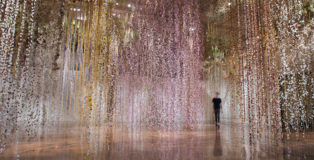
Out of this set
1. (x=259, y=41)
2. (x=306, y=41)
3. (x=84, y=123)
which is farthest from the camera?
(x=84, y=123)

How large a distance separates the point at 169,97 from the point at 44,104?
3609 mm

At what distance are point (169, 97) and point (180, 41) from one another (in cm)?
191

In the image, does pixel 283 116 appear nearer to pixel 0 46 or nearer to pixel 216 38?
pixel 216 38

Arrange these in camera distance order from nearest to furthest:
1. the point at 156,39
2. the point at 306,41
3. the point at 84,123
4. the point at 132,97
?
the point at 306,41, the point at 84,123, the point at 156,39, the point at 132,97

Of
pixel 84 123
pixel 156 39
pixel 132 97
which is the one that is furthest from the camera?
pixel 132 97

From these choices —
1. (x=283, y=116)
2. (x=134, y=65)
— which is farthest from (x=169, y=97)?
(x=283, y=116)

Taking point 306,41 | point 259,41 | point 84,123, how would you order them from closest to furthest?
1. point 259,41
2. point 306,41
3. point 84,123

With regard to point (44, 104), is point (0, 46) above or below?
above

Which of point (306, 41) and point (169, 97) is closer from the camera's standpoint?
point (306, 41)

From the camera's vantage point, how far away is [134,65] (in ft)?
18.5

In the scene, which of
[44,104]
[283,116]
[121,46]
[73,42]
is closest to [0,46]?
[73,42]

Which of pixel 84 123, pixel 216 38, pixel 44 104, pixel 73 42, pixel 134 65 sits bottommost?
pixel 84 123

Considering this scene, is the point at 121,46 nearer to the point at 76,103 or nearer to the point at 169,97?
the point at 76,103

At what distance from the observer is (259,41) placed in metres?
3.81
